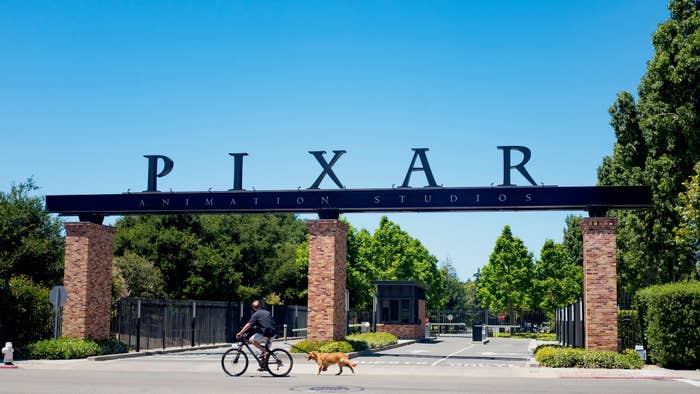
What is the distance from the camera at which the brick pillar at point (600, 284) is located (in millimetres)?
26391

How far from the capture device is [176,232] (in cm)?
5819

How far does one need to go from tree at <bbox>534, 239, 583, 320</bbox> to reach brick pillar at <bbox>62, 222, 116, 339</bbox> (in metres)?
59.1

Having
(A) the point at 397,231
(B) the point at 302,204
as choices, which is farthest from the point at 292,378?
(A) the point at 397,231

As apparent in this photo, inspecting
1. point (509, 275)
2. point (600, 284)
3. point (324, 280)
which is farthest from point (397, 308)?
point (509, 275)

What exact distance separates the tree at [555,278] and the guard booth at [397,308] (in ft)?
103

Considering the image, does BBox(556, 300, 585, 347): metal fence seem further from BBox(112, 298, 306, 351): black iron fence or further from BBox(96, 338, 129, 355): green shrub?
BBox(96, 338, 129, 355): green shrub

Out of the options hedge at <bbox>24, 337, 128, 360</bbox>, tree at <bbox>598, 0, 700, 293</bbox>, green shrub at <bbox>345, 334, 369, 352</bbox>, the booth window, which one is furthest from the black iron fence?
tree at <bbox>598, 0, 700, 293</bbox>

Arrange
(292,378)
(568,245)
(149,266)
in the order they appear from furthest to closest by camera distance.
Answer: (568,245), (149,266), (292,378)

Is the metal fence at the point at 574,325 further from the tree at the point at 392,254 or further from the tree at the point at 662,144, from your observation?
the tree at the point at 392,254

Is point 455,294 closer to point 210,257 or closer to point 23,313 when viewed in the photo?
point 210,257

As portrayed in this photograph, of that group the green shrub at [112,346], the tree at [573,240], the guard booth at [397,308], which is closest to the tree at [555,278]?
the tree at [573,240]

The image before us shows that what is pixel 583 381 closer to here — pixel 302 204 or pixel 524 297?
pixel 302 204

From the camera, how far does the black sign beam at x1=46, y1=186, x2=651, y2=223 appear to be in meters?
27.5

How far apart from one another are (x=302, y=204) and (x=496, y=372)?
1025 centimetres
